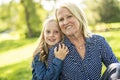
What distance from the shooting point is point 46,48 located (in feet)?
13.8

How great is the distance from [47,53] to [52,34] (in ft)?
0.63

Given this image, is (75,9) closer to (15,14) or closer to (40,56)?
(40,56)

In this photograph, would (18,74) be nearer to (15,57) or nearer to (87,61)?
(87,61)

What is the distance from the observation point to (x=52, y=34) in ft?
13.7

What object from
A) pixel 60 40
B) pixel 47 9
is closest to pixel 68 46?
pixel 60 40

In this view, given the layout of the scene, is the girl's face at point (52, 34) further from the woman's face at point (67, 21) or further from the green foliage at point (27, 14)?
the green foliage at point (27, 14)

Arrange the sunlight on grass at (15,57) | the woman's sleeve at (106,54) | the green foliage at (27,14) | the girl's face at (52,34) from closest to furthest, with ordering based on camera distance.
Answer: the woman's sleeve at (106,54) → the girl's face at (52,34) → the sunlight on grass at (15,57) → the green foliage at (27,14)

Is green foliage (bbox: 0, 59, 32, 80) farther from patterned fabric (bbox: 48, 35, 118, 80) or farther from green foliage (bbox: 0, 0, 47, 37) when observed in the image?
green foliage (bbox: 0, 0, 47, 37)

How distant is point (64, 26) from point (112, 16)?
162 feet

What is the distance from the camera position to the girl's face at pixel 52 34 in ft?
13.7

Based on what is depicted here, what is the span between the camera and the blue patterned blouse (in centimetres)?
393

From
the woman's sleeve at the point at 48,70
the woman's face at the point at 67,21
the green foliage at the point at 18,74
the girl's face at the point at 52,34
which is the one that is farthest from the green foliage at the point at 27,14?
the woman's face at the point at 67,21

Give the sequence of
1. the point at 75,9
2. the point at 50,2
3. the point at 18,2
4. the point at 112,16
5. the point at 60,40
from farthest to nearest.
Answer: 1. the point at 112,16
2. the point at 50,2
3. the point at 18,2
4. the point at 60,40
5. the point at 75,9

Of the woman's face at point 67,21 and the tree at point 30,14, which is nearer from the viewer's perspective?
the woman's face at point 67,21
